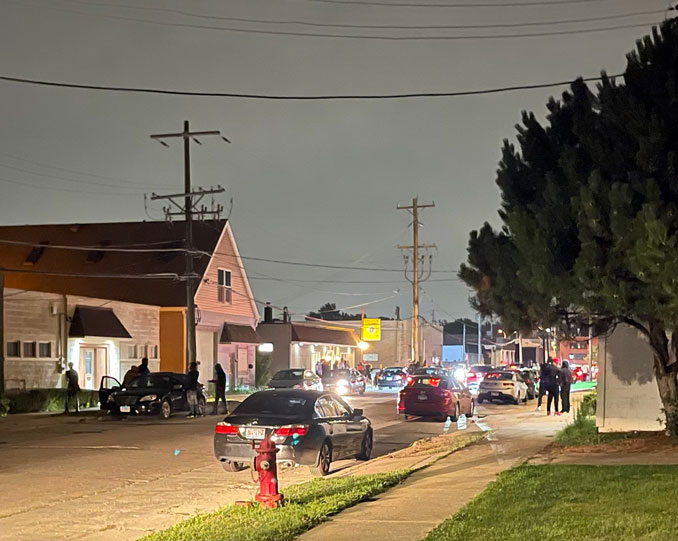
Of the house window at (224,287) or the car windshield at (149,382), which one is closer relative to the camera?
the car windshield at (149,382)

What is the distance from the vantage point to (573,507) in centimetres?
1021

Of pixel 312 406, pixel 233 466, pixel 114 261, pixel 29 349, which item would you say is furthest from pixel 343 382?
pixel 312 406

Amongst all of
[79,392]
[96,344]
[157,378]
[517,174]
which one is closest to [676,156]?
[517,174]

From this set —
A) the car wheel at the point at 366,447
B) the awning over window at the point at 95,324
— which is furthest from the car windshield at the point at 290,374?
the car wheel at the point at 366,447

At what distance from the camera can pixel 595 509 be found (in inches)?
395

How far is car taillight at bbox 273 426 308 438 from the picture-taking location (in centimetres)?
1392

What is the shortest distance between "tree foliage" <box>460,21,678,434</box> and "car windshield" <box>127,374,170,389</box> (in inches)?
553

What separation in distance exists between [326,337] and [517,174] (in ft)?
164

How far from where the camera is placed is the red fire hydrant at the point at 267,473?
414 inches

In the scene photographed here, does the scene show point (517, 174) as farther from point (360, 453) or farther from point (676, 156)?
point (360, 453)

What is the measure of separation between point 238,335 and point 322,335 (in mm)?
17579

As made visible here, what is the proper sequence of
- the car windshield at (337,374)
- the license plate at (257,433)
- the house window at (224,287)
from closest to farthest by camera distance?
1. the license plate at (257,433)
2. the car windshield at (337,374)
3. the house window at (224,287)

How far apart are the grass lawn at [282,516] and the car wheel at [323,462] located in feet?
4.22

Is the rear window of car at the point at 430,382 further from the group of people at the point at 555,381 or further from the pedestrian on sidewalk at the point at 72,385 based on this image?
the pedestrian on sidewalk at the point at 72,385
